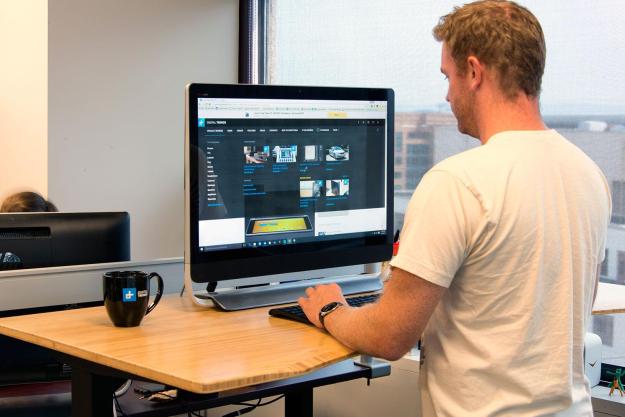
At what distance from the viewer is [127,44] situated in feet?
12.1

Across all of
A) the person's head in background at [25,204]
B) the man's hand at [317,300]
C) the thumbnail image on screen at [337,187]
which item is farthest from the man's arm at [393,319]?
the person's head in background at [25,204]

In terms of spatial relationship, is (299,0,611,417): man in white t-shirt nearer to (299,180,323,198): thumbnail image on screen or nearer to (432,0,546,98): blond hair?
(432,0,546,98): blond hair

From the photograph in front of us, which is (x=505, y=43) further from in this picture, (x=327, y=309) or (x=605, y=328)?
(x=605, y=328)

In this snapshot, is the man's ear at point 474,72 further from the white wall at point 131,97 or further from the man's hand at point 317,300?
the white wall at point 131,97

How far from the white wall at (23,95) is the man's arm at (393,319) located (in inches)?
91.0

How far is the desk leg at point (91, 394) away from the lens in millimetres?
1567

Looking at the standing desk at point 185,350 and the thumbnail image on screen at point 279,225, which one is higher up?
the thumbnail image on screen at point 279,225

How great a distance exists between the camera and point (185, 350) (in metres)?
1.51

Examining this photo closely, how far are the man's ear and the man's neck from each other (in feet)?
0.12

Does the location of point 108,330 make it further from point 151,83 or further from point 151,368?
point 151,83

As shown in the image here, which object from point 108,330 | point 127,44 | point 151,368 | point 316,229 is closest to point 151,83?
point 127,44

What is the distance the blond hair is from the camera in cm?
151

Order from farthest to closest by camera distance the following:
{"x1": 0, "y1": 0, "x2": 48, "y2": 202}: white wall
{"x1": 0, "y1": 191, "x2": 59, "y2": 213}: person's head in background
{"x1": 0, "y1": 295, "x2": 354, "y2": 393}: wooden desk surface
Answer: {"x1": 0, "y1": 0, "x2": 48, "y2": 202}: white wall
{"x1": 0, "y1": 191, "x2": 59, "y2": 213}: person's head in background
{"x1": 0, "y1": 295, "x2": 354, "y2": 393}: wooden desk surface

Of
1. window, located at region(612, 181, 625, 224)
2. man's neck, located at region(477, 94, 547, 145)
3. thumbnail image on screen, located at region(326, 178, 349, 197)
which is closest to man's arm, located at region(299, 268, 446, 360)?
man's neck, located at region(477, 94, 547, 145)
